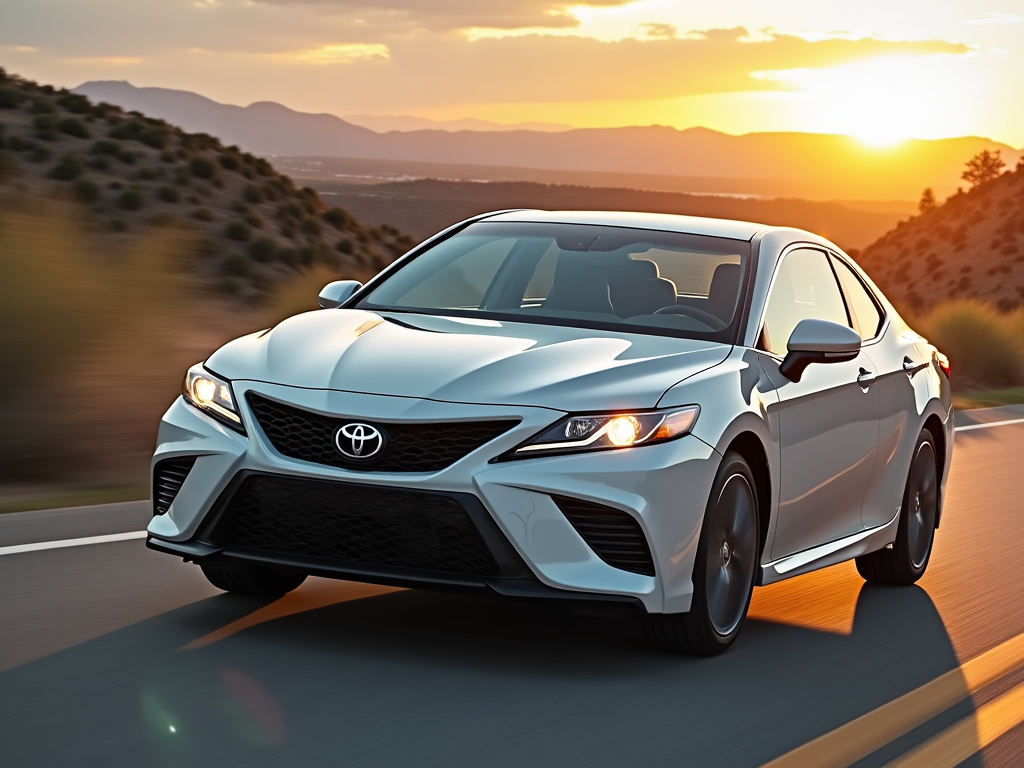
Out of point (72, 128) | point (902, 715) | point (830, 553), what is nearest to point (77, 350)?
point (830, 553)

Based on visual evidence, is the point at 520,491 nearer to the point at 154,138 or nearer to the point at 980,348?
the point at 980,348

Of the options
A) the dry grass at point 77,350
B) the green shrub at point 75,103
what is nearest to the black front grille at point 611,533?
the dry grass at point 77,350

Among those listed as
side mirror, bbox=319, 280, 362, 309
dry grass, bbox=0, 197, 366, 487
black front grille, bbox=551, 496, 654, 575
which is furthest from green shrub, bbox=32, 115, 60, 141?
black front grille, bbox=551, 496, 654, 575

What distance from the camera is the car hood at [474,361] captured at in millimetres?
5441

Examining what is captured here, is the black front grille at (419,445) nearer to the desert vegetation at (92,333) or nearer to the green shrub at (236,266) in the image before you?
the desert vegetation at (92,333)

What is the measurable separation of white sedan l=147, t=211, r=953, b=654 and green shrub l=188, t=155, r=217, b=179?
4437 cm

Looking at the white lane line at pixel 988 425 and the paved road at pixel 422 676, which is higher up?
the paved road at pixel 422 676

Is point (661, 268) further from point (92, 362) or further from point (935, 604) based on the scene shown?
point (92, 362)

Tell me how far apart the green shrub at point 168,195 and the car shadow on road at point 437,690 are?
41.9 meters

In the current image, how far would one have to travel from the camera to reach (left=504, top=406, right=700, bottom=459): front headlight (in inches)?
209

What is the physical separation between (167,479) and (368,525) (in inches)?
34.7

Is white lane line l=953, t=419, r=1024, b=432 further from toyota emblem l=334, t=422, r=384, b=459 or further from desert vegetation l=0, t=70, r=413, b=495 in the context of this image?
toyota emblem l=334, t=422, r=384, b=459

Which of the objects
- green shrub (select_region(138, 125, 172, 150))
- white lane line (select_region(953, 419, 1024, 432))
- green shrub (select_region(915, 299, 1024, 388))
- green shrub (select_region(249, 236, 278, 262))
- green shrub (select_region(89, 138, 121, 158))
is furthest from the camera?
green shrub (select_region(138, 125, 172, 150))

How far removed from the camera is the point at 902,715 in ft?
18.3
